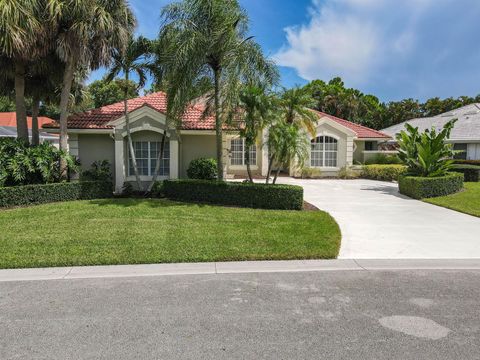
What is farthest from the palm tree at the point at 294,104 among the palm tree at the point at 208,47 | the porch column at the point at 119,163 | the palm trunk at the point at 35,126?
the palm trunk at the point at 35,126

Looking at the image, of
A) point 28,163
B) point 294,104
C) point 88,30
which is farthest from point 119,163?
point 294,104

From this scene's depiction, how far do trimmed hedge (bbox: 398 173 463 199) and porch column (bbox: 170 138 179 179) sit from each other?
10.3 meters

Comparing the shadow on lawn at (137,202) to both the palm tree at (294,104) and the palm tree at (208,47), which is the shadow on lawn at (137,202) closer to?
the palm tree at (208,47)

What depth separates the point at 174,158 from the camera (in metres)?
16.2

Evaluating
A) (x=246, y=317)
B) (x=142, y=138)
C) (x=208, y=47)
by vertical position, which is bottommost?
(x=246, y=317)

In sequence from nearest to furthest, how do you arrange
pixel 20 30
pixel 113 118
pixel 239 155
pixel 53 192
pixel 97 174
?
pixel 20 30 → pixel 53 192 → pixel 97 174 → pixel 113 118 → pixel 239 155

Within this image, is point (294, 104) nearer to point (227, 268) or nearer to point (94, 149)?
point (227, 268)

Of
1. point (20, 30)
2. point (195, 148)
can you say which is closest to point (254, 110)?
point (195, 148)

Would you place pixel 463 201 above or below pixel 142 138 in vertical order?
below

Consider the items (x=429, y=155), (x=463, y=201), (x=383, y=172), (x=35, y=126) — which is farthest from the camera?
(x=383, y=172)

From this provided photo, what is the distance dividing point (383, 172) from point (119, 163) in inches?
622

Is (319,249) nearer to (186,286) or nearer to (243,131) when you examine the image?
(186,286)

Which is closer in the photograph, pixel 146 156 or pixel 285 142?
pixel 285 142

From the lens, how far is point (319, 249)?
766cm
